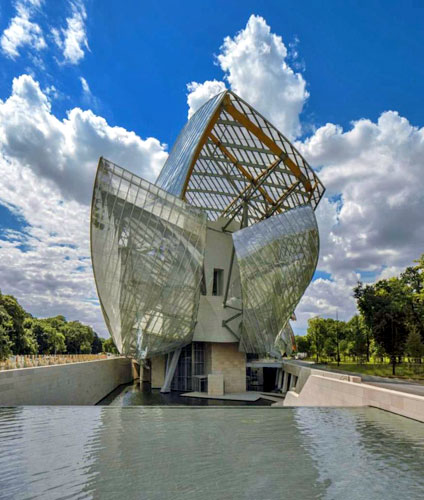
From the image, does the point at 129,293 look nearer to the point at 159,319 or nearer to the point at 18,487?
the point at 159,319

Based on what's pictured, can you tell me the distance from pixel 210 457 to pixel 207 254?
112 ft

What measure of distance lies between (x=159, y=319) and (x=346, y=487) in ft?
82.6

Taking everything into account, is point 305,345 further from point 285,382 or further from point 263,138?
point 263,138

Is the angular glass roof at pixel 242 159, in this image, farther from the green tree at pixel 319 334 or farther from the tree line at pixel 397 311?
the green tree at pixel 319 334

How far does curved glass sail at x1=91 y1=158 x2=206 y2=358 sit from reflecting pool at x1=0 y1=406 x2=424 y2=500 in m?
14.4

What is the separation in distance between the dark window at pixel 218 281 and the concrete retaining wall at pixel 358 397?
64.2 feet

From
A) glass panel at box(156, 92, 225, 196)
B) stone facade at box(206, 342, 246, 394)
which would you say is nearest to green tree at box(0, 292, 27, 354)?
stone facade at box(206, 342, 246, 394)

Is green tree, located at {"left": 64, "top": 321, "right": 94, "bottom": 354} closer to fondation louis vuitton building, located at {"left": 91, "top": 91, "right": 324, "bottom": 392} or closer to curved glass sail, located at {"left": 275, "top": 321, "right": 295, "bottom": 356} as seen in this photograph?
curved glass sail, located at {"left": 275, "top": 321, "right": 295, "bottom": 356}

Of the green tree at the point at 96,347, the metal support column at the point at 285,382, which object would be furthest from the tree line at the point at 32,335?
the metal support column at the point at 285,382

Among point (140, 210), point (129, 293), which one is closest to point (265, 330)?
point (129, 293)

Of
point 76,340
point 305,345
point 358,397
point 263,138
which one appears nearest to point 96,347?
point 76,340

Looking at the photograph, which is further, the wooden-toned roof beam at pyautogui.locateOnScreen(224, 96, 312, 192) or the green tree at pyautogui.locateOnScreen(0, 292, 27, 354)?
the green tree at pyautogui.locateOnScreen(0, 292, 27, 354)

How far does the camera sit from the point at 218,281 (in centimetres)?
4325

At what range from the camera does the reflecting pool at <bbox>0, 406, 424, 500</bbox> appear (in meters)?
5.92
